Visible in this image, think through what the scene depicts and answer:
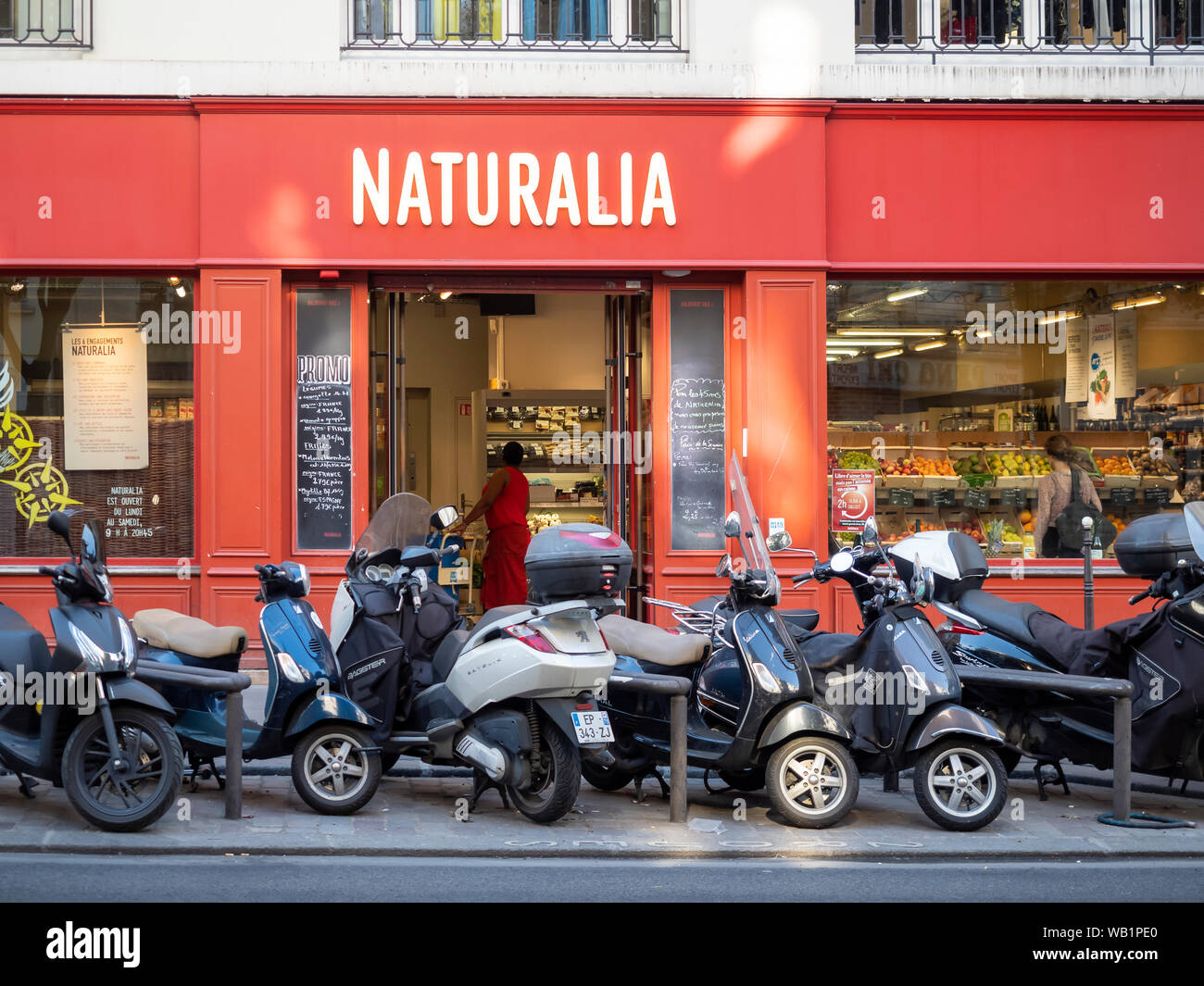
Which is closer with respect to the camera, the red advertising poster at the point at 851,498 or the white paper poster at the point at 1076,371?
the red advertising poster at the point at 851,498

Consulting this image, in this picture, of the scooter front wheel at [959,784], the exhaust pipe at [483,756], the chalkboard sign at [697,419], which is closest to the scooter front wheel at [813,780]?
the scooter front wheel at [959,784]

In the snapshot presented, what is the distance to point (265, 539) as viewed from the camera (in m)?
11.0

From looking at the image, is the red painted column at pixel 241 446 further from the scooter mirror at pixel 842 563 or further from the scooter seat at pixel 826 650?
the scooter mirror at pixel 842 563

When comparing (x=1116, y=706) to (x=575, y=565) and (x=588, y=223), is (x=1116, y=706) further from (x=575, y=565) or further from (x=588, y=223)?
(x=588, y=223)

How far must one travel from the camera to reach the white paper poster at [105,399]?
1141 cm

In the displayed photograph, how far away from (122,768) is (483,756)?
1769 millimetres

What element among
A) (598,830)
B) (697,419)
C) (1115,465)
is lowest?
(598,830)

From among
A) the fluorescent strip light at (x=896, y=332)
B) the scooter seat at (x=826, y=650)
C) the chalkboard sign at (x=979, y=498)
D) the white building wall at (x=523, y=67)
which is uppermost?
the white building wall at (x=523, y=67)

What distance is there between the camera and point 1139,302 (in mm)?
11945

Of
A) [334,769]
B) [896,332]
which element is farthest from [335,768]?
[896,332]

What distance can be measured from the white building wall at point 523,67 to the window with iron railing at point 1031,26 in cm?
31

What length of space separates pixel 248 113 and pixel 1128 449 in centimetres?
837

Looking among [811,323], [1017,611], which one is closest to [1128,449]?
[811,323]

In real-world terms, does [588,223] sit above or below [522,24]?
below
